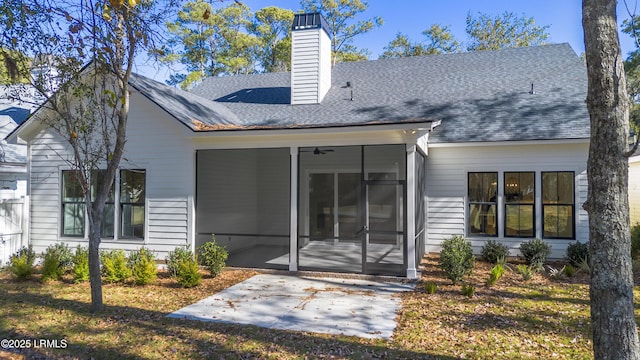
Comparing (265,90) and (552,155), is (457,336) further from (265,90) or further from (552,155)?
(265,90)

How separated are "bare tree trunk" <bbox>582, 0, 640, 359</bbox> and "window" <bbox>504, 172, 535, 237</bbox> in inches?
298

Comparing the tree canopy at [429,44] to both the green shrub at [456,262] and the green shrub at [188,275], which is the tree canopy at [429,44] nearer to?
the green shrub at [456,262]

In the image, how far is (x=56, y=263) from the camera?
8078 mm

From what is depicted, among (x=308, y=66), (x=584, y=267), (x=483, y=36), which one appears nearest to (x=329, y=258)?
(x=584, y=267)

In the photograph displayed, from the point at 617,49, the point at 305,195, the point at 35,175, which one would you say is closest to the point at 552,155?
the point at 305,195

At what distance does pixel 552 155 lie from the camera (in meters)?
10.2

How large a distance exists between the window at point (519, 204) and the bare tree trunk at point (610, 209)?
757cm

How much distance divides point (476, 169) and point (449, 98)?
2.74m

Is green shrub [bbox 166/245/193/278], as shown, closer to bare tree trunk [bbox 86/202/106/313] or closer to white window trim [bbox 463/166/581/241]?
bare tree trunk [bbox 86/202/106/313]

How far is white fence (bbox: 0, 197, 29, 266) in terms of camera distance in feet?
31.3

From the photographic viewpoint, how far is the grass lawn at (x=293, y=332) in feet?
14.9

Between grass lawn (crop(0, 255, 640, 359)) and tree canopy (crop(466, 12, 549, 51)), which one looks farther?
tree canopy (crop(466, 12, 549, 51))

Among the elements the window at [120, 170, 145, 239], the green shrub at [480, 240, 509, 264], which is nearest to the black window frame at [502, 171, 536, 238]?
the green shrub at [480, 240, 509, 264]

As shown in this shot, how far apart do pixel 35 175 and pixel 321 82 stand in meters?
8.30
